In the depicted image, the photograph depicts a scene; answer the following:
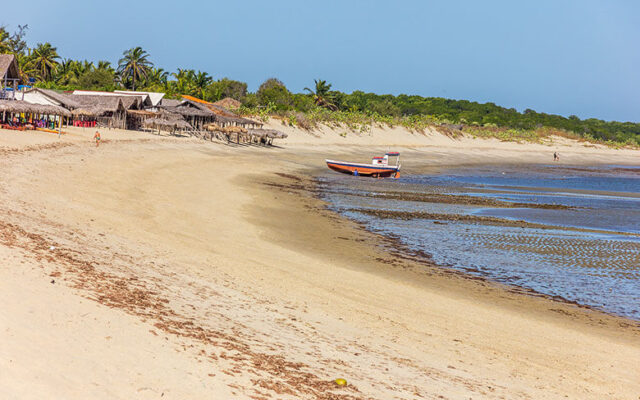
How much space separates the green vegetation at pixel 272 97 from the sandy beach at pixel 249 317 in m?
58.1

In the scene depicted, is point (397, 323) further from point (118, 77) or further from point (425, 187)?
point (118, 77)

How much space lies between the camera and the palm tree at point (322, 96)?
100938mm

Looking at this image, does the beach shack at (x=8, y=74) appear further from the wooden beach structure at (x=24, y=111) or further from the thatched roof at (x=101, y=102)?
the thatched roof at (x=101, y=102)

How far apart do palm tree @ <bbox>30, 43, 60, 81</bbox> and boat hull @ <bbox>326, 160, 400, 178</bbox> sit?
64.7 metres

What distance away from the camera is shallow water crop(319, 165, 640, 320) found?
15477mm

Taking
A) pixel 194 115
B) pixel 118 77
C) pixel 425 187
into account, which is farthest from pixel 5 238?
pixel 118 77

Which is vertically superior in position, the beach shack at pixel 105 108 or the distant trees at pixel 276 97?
the distant trees at pixel 276 97

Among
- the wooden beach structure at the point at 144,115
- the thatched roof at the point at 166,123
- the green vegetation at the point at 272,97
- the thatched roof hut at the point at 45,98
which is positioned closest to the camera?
the thatched roof hut at the point at 45,98

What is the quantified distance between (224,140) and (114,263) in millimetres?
51181

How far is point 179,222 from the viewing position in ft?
60.2

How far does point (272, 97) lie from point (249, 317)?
84179 millimetres

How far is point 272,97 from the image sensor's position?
301 ft

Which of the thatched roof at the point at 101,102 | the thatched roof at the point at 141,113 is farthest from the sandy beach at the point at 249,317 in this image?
the thatched roof at the point at 141,113

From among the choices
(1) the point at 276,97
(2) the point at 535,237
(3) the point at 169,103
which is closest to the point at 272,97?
(1) the point at 276,97
